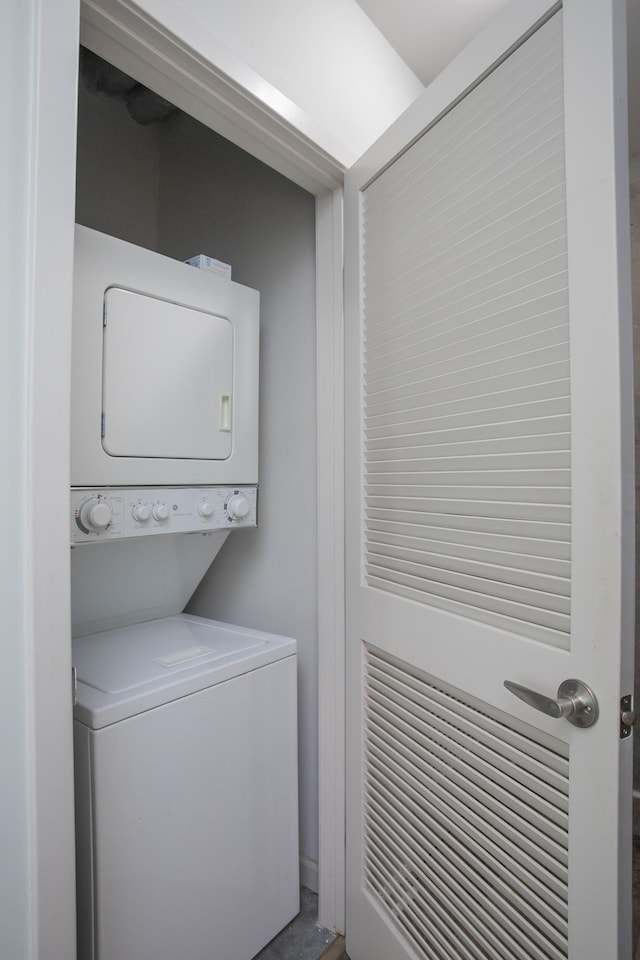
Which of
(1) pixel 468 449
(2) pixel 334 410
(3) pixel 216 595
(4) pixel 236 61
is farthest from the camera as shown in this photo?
(3) pixel 216 595

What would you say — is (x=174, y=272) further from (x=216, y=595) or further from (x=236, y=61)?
(x=216, y=595)

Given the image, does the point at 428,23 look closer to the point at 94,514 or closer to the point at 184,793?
the point at 94,514

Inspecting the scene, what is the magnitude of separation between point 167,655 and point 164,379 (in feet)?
2.91

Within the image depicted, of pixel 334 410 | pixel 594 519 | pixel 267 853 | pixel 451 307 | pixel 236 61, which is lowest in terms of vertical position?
pixel 267 853

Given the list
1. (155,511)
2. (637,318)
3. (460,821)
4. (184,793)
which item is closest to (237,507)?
(155,511)

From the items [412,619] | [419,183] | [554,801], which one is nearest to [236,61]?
[419,183]

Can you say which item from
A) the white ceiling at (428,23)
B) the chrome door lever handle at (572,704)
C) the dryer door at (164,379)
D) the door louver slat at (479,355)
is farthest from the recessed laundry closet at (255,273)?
the chrome door lever handle at (572,704)

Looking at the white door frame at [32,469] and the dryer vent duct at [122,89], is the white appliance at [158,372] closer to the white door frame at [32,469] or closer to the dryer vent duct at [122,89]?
the white door frame at [32,469]

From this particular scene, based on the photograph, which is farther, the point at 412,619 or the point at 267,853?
the point at 267,853

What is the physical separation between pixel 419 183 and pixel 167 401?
952 mm

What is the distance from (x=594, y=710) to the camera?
34.8 inches

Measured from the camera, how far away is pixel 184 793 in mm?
1408

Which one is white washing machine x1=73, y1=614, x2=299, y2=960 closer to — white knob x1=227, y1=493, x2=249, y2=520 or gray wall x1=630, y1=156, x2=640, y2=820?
white knob x1=227, y1=493, x2=249, y2=520

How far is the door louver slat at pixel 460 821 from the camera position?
3.25 ft
